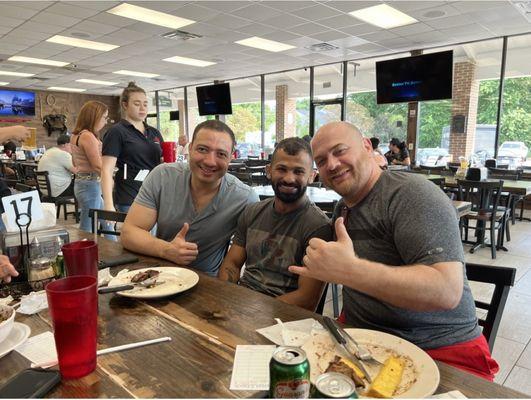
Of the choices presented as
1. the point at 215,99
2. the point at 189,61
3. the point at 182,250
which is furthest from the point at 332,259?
the point at 215,99

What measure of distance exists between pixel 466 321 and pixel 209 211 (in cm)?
117

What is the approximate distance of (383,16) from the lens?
5672mm

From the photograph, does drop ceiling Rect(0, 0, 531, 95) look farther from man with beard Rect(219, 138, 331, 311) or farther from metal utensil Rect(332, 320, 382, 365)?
metal utensil Rect(332, 320, 382, 365)

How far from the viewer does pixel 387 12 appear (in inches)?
216

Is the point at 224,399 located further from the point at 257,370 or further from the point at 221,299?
the point at 221,299

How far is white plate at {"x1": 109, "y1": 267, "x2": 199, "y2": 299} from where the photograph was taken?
1.25 meters

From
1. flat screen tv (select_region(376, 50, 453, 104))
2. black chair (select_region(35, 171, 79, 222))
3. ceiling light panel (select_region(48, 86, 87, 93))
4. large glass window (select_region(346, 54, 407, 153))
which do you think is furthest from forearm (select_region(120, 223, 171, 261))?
ceiling light panel (select_region(48, 86, 87, 93))

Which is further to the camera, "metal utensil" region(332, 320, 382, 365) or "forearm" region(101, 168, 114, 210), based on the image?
"forearm" region(101, 168, 114, 210)

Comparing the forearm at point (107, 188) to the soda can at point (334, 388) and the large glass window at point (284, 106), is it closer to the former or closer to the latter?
the soda can at point (334, 388)

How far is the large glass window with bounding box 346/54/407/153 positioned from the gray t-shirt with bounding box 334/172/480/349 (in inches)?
311

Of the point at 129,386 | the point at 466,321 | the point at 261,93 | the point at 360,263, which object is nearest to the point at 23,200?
the point at 129,386

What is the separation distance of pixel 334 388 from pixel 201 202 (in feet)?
4.65

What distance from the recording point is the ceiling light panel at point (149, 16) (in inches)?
215

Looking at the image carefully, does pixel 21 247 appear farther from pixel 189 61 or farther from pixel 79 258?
pixel 189 61
